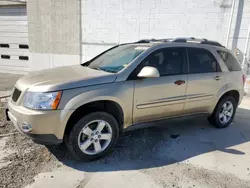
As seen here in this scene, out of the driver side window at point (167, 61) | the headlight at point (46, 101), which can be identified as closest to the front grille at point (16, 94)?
the headlight at point (46, 101)

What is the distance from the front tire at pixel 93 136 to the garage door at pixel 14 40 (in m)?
8.20

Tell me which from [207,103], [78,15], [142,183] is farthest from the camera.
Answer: [78,15]

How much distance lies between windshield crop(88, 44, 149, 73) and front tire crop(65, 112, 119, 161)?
78 centimetres

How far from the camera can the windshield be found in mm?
3583

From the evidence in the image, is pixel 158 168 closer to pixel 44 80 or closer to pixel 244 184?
pixel 244 184

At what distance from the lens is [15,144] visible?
3.66 metres

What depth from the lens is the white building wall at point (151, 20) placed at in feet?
24.4

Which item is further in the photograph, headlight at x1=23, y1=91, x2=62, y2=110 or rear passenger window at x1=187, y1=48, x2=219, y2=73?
rear passenger window at x1=187, y1=48, x2=219, y2=73

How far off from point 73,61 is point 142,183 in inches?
288

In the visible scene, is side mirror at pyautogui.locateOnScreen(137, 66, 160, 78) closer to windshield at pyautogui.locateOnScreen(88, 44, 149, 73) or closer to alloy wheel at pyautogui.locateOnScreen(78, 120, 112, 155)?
windshield at pyautogui.locateOnScreen(88, 44, 149, 73)

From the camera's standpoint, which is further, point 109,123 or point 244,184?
point 109,123

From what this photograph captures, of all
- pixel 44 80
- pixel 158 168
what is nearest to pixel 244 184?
pixel 158 168

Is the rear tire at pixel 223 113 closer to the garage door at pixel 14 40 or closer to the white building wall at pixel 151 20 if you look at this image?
the white building wall at pixel 151 20

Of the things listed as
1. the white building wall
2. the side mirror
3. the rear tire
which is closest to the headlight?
the side mirror
